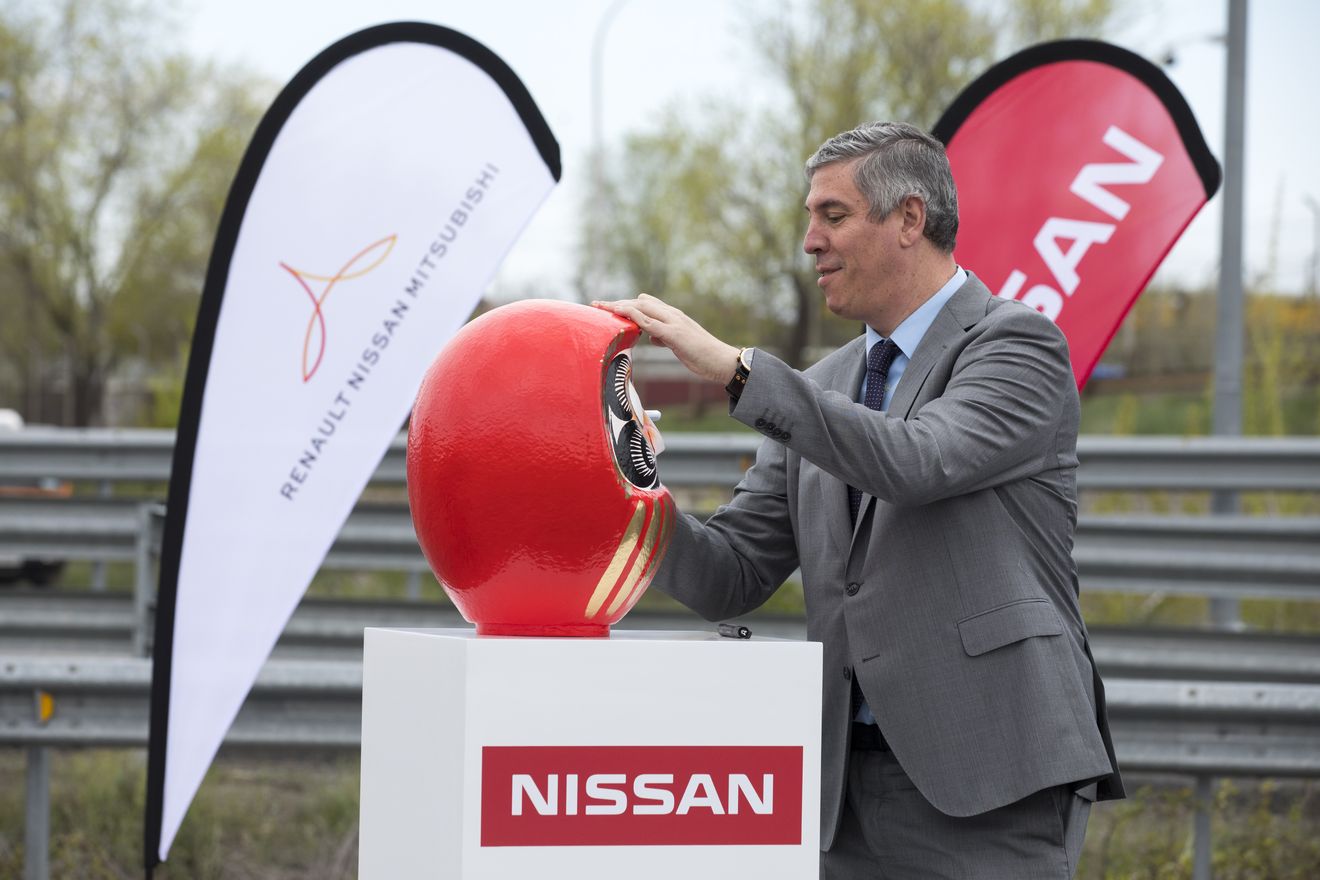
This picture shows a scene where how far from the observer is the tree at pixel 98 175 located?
24578 mm

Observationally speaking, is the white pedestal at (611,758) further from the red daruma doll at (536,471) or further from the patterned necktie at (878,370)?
the patterned necktie at (878,370)

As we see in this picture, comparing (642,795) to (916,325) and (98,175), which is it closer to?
(916,325)

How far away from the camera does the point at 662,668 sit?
1.93m

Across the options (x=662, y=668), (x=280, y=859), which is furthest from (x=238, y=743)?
(x=662, y=668)

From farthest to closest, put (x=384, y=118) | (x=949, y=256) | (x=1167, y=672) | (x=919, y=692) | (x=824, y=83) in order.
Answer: (x=824, y=83)
(x=1167, y=672)
(x=384, y=118)
(x=949, y=256)
(x=919, y=692)

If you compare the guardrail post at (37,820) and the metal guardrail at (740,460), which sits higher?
the metal guardrail at (740,460)

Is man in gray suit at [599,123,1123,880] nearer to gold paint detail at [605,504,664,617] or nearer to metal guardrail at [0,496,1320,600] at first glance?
gold paint detail at [605,504,664,617]

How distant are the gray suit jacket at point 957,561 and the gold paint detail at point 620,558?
0.21m

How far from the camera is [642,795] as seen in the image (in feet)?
6.31

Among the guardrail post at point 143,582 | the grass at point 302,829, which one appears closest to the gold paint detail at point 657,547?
the grass at point 302,829

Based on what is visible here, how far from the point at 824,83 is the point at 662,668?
72.2ft

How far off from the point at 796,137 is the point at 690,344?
22182mm

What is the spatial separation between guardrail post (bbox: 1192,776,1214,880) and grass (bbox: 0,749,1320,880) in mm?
256

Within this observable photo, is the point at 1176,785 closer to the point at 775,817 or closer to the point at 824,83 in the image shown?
the point at 775,817
